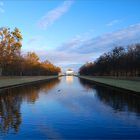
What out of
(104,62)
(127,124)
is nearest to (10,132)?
(127,124)

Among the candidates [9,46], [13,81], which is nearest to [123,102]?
[13,81]

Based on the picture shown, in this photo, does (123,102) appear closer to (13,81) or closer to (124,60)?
(13,81)

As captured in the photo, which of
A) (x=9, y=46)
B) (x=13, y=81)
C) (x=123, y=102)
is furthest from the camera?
(x=9, y=46)

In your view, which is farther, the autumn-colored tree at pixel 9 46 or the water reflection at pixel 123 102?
the autumn-colored tree at pixel 9 46

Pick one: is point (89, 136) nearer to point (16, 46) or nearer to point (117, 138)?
point (117, 138)

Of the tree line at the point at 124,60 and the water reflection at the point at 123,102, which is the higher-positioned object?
the tree line at the point at 124,60

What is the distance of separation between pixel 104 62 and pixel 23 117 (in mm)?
97035

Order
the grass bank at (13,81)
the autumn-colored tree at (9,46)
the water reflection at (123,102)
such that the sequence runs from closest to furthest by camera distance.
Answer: the water reflection at (123,102) → the grass bank at (13,81) → the autumn-colored tree at (9,46)

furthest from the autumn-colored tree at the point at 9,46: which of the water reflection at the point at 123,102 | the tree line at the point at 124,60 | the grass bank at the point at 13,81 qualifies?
the water reflection at the point at 123,102

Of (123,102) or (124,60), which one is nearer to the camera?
(123,102)

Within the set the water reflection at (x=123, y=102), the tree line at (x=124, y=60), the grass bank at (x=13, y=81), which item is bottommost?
the water reflection at (x=123, y=102)

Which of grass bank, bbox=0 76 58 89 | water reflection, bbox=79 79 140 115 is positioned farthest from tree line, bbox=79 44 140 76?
water reflection, bbox=79 79 140 115

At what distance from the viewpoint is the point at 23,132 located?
907 cm

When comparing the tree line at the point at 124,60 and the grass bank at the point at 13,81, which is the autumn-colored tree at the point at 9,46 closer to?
the grass bank at the point at 13,81
